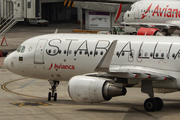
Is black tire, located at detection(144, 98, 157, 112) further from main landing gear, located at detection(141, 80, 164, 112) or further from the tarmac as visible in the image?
the tarmac

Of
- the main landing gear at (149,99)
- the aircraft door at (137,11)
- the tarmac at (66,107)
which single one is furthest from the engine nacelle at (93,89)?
the aircraft door at (137,11)

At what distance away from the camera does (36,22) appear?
96.2 meters

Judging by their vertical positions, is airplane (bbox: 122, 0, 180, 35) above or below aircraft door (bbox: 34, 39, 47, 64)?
above

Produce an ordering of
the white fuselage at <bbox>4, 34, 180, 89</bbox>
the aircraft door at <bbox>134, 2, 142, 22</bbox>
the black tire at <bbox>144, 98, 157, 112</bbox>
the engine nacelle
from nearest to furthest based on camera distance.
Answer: the engine nacelle < the black tire at <bbox>144, 98, 157, 112</bbox> < the white fuselage at <bbox>4, 34, 180, 89</bbox> < the aircraft door at <bbox>134, 2, 142, 22</bbox>

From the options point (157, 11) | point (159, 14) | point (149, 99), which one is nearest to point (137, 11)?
point (157, 11)

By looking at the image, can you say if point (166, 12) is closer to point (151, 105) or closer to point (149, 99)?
point (149, 99)

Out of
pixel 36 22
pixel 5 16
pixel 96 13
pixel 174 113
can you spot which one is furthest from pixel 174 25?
pixel 36 22

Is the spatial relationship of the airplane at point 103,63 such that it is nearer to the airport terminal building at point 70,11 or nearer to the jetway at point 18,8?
the jetway at point 18,8

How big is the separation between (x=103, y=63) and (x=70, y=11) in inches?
3808

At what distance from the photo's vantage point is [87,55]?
23.6 m

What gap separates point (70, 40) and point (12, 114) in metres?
6.34

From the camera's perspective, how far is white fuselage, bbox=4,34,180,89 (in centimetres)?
2228

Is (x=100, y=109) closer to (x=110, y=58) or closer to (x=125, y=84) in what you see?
(x=125, y=84)

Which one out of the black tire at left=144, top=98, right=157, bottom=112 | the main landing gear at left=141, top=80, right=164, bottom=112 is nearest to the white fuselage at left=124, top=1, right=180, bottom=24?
the main landing gear at left=141, top=80, right=164, bottom=112
